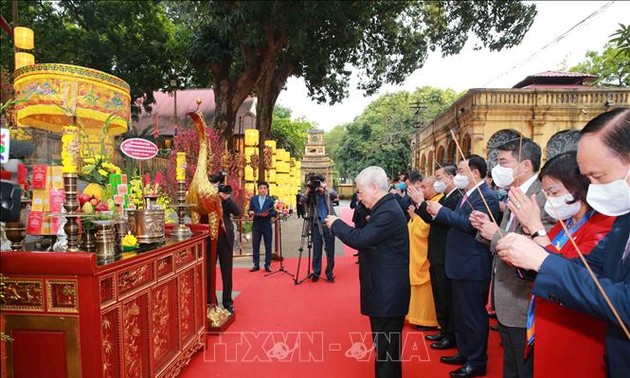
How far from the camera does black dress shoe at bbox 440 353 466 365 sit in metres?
2.60

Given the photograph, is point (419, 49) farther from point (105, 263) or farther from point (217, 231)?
point (105, 263)

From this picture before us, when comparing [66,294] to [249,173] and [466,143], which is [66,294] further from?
[466,143]

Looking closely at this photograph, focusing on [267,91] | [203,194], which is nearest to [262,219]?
[203,194]

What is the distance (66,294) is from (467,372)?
2.30 metres

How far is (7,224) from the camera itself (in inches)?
68.9

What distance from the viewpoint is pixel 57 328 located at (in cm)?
155

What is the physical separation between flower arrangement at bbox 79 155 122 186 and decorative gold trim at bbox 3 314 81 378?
0.82m

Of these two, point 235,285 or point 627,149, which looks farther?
point 235,285

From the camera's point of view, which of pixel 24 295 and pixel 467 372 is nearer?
pixel 24 295

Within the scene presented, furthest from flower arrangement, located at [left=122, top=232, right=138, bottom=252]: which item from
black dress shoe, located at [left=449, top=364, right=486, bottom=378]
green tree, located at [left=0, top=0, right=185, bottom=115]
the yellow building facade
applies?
the yellow building facade

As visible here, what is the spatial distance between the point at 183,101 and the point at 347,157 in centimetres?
1385

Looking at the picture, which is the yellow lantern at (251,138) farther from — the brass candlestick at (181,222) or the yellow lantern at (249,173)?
the brass candlestick at (181,222)

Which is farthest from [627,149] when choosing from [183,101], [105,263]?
[183,101]

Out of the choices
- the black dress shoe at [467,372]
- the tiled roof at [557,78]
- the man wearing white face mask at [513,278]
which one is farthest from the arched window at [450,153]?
the man wearing white face mask at [513,278]
